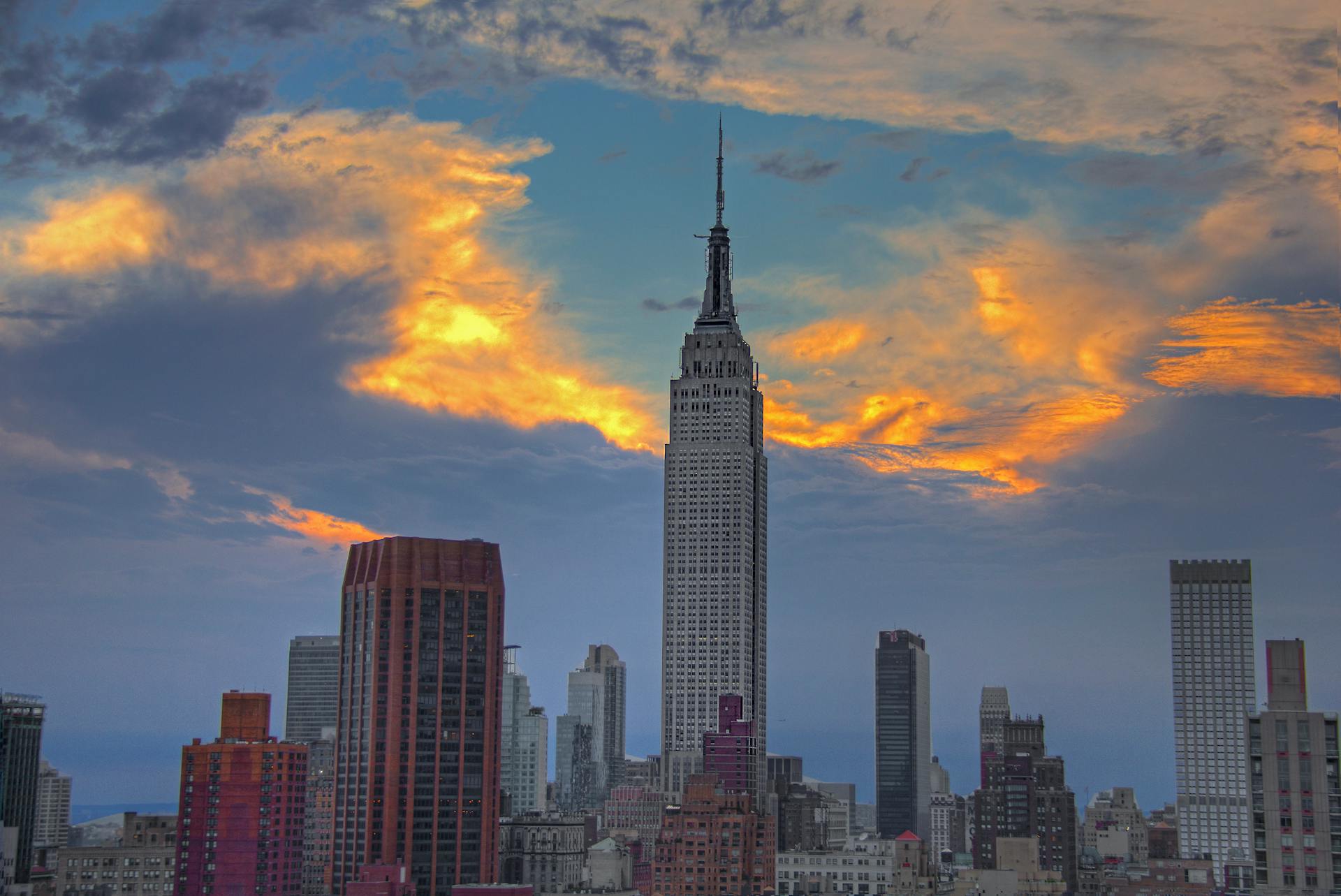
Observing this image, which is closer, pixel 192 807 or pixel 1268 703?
pixel 1268 703

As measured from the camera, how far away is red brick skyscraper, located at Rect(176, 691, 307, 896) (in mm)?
189250

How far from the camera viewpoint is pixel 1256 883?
330 feet

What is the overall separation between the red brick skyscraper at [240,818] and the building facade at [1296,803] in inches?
4757

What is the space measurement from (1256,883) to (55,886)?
476 feet

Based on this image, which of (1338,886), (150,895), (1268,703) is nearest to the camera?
(1338,886)

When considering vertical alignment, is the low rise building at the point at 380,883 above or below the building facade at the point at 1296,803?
below

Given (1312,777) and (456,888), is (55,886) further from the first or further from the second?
(1312,777)

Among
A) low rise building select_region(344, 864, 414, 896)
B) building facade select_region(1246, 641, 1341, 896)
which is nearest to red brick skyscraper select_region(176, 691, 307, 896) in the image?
low rise building select_region(344, 864, 414, 896)

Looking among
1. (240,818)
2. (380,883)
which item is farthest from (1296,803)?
(240,818)

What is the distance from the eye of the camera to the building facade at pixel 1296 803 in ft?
320

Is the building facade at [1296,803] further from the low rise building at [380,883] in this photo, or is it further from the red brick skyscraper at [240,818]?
the red brick skyscraper at [240,818]

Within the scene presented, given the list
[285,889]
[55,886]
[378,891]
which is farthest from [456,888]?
[55,886]

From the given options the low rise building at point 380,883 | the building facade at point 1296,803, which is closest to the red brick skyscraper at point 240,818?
the low rise building at point 380,883

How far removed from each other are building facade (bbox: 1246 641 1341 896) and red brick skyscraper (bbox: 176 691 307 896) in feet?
396
